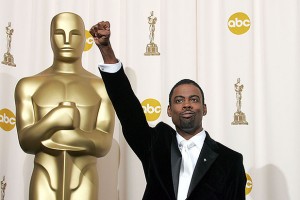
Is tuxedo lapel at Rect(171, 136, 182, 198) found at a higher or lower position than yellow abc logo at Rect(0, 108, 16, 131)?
lower

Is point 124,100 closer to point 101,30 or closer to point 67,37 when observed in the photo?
point 101,30

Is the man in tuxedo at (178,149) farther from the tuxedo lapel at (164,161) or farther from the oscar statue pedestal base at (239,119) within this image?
the oscar statue pedestal base at (239,119)

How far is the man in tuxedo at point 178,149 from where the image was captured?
1342 millimetres

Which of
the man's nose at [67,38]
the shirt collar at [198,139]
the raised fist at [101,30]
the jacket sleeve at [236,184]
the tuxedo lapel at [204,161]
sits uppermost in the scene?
the man's nose at [67,38]

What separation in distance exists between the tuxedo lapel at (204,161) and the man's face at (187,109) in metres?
0.07

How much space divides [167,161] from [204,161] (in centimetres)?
12

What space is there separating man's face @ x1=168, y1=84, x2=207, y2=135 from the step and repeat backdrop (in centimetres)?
89

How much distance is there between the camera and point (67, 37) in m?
1.89

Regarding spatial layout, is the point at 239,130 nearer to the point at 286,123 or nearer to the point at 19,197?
the point at 286,123

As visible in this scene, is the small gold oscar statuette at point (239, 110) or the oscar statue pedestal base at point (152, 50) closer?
the small gold oscar statuette at point (239, 110)

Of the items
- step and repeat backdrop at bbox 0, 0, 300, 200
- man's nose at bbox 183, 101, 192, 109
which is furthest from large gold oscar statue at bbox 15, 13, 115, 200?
step and repeat backdrop at bbox 0, 0, 300, 200

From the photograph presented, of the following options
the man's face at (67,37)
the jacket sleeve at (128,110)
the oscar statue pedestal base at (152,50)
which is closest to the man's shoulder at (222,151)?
the jacket sleeve at (128,110)

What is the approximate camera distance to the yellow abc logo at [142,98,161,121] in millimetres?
2418

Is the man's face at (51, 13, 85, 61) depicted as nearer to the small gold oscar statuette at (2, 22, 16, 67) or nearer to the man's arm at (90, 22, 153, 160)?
the man's arm at (90, 22, 153, 160)
